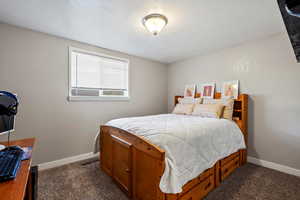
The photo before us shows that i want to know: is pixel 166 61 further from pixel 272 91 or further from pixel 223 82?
pixel 272 91

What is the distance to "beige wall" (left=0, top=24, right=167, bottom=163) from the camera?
205cm

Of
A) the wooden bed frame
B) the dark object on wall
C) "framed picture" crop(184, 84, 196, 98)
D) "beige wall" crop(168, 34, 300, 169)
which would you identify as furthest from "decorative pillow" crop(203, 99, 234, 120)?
the dark object on wall

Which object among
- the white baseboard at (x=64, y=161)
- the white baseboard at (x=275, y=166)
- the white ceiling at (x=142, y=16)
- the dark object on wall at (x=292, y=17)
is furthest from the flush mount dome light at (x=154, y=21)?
the white baseboard at (x=275, y=166)

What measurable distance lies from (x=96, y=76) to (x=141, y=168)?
217 centimetres

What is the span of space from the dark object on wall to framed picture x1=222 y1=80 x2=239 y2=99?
1790 millimetres

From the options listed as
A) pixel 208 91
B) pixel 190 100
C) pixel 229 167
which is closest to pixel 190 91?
pixel 190 100

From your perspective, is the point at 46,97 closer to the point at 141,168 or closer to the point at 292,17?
the point at 141,168

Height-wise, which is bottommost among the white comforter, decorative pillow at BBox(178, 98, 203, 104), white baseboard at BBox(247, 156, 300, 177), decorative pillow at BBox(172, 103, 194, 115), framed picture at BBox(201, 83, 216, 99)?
white baseboard at BBox(247, 156, 300, 177)

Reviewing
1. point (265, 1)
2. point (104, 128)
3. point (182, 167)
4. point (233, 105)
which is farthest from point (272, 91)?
point (104, 128)

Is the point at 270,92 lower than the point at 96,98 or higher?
higher

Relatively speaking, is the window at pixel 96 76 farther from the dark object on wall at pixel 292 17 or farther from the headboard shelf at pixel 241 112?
the dark object on wall at pixel 292 17

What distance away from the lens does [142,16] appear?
6.07ft

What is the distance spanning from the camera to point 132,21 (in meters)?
1.97

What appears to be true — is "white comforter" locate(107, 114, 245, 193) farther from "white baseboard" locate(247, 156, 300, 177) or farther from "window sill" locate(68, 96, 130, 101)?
"window sill" locate(68, 96, 130, 101)
